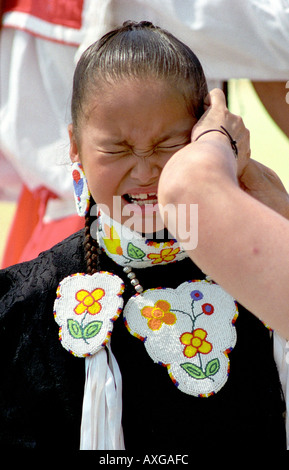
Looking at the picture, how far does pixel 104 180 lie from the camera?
1.43m

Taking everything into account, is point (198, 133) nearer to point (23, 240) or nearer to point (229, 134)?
point (229, 134)

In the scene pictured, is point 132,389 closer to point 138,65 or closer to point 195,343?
point 195,343

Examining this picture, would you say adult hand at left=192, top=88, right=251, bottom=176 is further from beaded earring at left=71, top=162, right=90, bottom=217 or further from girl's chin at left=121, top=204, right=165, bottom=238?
beaded earring at left=71, top=162, right=90, bottom=217

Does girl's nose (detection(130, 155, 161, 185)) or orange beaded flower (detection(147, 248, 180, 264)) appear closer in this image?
girl's nose (detection(130, 155, 161, 185))

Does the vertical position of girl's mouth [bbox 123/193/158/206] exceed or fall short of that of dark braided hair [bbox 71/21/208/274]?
it falls short

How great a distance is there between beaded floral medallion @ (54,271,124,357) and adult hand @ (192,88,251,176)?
34cm

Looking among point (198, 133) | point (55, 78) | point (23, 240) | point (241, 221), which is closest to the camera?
point (241, 221)

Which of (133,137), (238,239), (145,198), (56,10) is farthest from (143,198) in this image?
(56,10)

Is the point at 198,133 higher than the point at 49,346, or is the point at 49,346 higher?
the point at 198,133

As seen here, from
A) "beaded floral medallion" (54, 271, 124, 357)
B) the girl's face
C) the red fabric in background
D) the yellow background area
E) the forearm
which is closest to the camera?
the forearm

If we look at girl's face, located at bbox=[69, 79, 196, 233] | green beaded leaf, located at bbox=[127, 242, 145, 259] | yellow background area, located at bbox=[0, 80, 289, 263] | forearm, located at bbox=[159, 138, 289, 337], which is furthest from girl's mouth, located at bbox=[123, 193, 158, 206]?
yellow background area, located at bbox=[0, 80, 289, 263]

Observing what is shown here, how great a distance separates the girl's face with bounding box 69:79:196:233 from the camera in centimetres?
138
